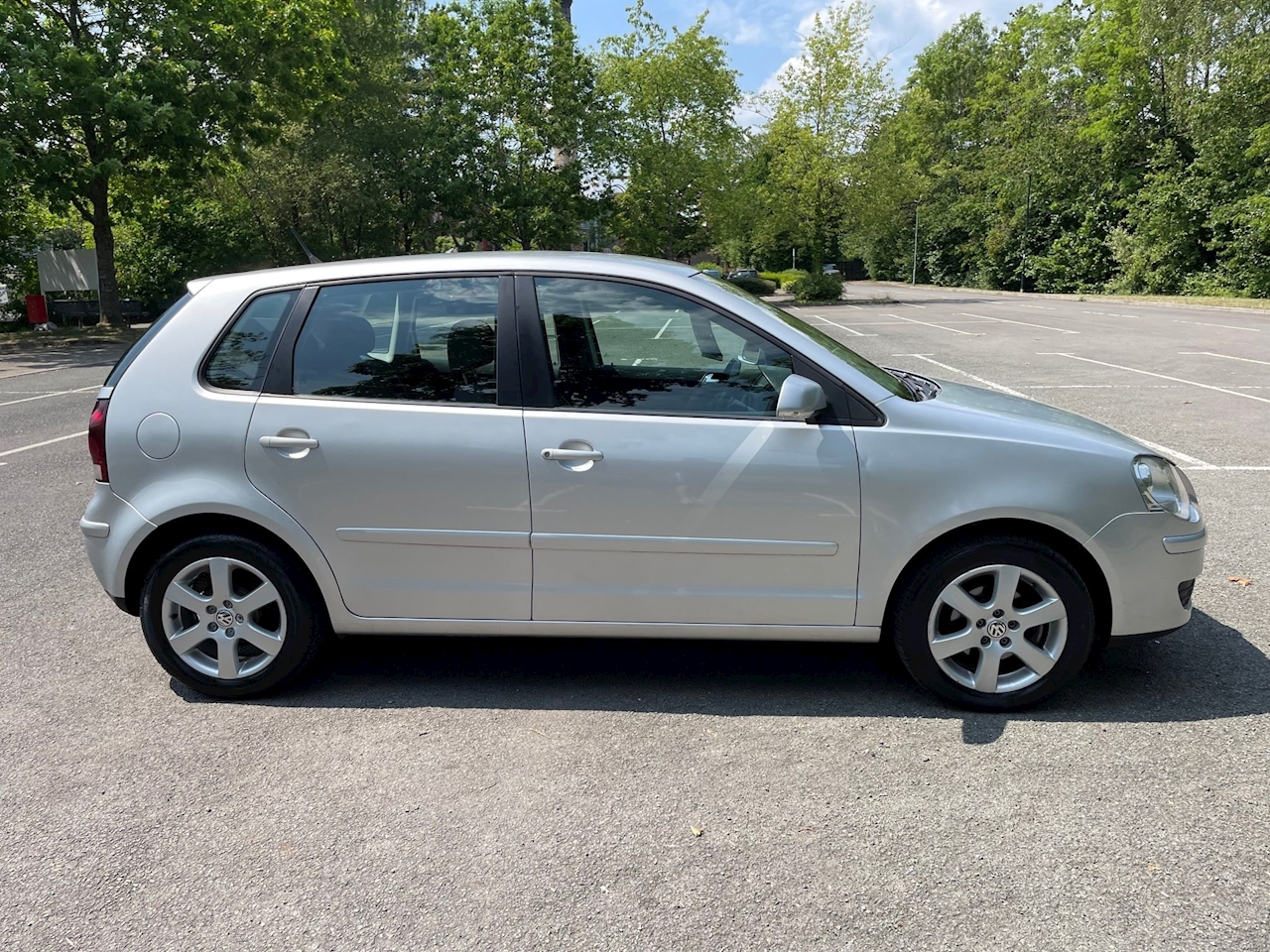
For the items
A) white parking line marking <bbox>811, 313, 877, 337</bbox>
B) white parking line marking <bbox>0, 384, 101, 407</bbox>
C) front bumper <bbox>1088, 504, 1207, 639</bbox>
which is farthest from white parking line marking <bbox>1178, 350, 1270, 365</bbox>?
white parking line marking <bbox>0, 384, 101, 407</bbox>

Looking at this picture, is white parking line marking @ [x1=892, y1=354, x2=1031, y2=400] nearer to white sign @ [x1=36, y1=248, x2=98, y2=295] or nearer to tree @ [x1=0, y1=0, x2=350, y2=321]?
tree @ [x1=0, y1=0, x2=350, y2=321]

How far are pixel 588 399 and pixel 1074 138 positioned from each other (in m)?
44.7

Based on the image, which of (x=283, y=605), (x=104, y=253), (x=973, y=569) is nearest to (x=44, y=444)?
(x=283, y=605)

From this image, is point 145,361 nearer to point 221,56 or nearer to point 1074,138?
point 221,56

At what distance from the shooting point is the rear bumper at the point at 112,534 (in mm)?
3688

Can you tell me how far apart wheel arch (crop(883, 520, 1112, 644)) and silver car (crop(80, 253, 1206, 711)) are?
1 cm

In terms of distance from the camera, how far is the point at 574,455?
11.5 feet

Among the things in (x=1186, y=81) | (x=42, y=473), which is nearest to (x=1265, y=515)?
(x=42, y=473)

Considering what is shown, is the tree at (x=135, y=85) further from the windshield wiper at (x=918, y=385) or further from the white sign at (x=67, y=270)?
the windshield wiper at (x=918, y=385)

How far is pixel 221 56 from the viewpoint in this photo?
22828 millimetres

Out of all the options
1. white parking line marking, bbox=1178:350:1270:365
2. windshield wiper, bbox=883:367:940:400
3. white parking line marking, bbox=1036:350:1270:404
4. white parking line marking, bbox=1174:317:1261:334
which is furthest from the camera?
white parking line marking, bbox=1174:317:1261:334

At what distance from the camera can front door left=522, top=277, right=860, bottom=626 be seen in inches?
137

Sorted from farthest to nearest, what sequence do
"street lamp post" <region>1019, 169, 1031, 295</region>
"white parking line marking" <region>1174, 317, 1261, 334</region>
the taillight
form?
"street lamp post" <region>1019, 169, 1031, 295</region>
"white parking line marking" <region>1174, 317, 1261, 334</region>
the taillight

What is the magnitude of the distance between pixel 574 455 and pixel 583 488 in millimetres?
123
